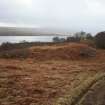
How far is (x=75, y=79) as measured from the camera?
26.4 ft

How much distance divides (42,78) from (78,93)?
1908mm

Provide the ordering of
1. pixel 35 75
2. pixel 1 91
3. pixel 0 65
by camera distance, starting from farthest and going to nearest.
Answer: pixel 0 65 < pixel 35 75 < pixel 1 91

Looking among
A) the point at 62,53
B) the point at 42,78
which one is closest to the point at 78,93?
the point at 42,78

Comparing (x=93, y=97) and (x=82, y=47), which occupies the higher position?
(x=82, y=47)

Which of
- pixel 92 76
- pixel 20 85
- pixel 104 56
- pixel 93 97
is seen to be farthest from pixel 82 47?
pixel 93 97

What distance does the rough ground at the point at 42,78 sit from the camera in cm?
632

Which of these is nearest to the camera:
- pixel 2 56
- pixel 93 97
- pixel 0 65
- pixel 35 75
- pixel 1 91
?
pixel 93 97

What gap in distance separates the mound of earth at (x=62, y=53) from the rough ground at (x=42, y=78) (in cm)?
30

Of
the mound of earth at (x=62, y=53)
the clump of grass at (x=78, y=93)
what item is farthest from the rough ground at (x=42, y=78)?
the mound of earth at (x=62, y=53)

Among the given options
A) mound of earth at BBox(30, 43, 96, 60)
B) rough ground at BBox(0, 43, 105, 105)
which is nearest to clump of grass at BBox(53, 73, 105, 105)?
rough ground at BBox(0, 43, 105, 105)

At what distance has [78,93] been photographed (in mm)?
6516

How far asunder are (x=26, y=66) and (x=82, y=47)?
3637mm

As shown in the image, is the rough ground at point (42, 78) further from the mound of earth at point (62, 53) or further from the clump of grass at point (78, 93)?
the mound of earth at point (62, 53)

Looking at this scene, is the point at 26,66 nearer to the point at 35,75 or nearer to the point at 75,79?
the point at 35,75
